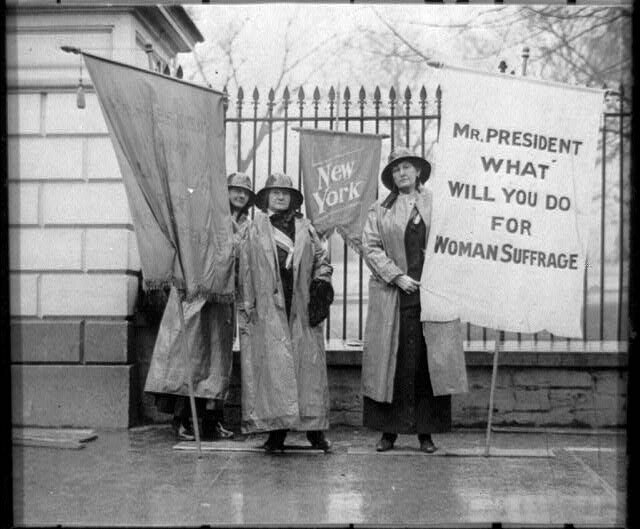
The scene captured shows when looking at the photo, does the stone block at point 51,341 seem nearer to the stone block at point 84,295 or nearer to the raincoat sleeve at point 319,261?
the stone block at point 84,295

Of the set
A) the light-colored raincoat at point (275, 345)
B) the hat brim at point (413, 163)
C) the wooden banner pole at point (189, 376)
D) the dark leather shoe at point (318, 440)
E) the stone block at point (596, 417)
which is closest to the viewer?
the wooden banner pole at point (189, 376)

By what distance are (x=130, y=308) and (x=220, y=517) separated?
119 inches

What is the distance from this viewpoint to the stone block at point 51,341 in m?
7.55

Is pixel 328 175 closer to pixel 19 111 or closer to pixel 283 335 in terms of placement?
pixel 283 335

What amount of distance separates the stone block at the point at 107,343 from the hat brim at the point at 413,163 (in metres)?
2.62

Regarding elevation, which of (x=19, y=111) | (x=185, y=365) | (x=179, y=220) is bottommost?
(x=185, y=365)

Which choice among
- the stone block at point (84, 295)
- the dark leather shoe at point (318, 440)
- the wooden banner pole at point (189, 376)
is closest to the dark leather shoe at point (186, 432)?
the wooden banner pole at point (189, 376)

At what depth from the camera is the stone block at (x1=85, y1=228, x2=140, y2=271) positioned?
762 centimetres

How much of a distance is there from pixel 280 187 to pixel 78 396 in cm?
263

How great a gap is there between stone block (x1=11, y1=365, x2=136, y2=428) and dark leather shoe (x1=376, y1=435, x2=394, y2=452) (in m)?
2.27

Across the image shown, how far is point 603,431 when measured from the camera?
25.0ft

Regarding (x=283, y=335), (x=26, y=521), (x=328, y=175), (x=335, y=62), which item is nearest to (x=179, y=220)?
(x=283, y=335)

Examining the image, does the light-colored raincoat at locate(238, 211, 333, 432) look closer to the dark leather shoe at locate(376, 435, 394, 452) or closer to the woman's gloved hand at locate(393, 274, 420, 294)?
the dark leather shoe at locate(376, 435, 394, 452)

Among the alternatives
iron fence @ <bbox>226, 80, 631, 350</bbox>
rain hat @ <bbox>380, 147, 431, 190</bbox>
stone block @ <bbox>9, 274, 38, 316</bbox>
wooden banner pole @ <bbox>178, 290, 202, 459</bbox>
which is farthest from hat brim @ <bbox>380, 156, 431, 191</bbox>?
stone block @ <bbox>9, 274, 38, 316</bbox>
